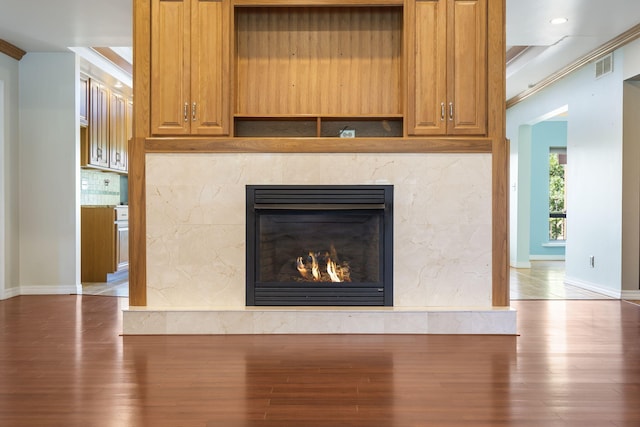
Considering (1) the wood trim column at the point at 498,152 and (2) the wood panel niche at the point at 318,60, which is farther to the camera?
(2) the wood panel niche at the point at 318,60

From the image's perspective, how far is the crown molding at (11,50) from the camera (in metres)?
5.02

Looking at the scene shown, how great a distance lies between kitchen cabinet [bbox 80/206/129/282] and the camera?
6191 mm

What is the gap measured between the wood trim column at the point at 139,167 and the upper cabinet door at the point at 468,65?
6.95ft

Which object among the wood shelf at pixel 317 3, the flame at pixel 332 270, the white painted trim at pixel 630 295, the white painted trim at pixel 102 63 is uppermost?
the white painted trim at pixel 102 63

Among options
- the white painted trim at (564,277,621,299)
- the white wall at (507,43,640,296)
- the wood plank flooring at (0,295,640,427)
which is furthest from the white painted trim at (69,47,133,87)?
the white painted trim at (564,277,621,299)

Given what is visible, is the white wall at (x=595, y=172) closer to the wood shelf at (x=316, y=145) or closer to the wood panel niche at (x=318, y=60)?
the wood shelf at (x=316, y=145)

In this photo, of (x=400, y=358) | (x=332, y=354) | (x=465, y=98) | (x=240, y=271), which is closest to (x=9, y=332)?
(x=240, y=271)

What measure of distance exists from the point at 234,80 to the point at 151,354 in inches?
76.5

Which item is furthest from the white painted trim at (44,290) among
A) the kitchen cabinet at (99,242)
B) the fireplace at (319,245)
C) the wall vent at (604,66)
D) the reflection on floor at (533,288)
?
the wall vent at (604,66)

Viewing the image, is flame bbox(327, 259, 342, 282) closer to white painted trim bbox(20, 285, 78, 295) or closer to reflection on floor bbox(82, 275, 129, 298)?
reflection on floor bbox(82, 275, 129, 298)

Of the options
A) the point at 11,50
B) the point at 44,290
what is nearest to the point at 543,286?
the point at 44,290

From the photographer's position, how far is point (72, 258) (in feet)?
17.7

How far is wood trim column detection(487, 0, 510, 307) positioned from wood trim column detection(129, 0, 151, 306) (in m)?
2.40

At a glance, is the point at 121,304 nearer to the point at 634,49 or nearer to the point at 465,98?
the point at 465,98
